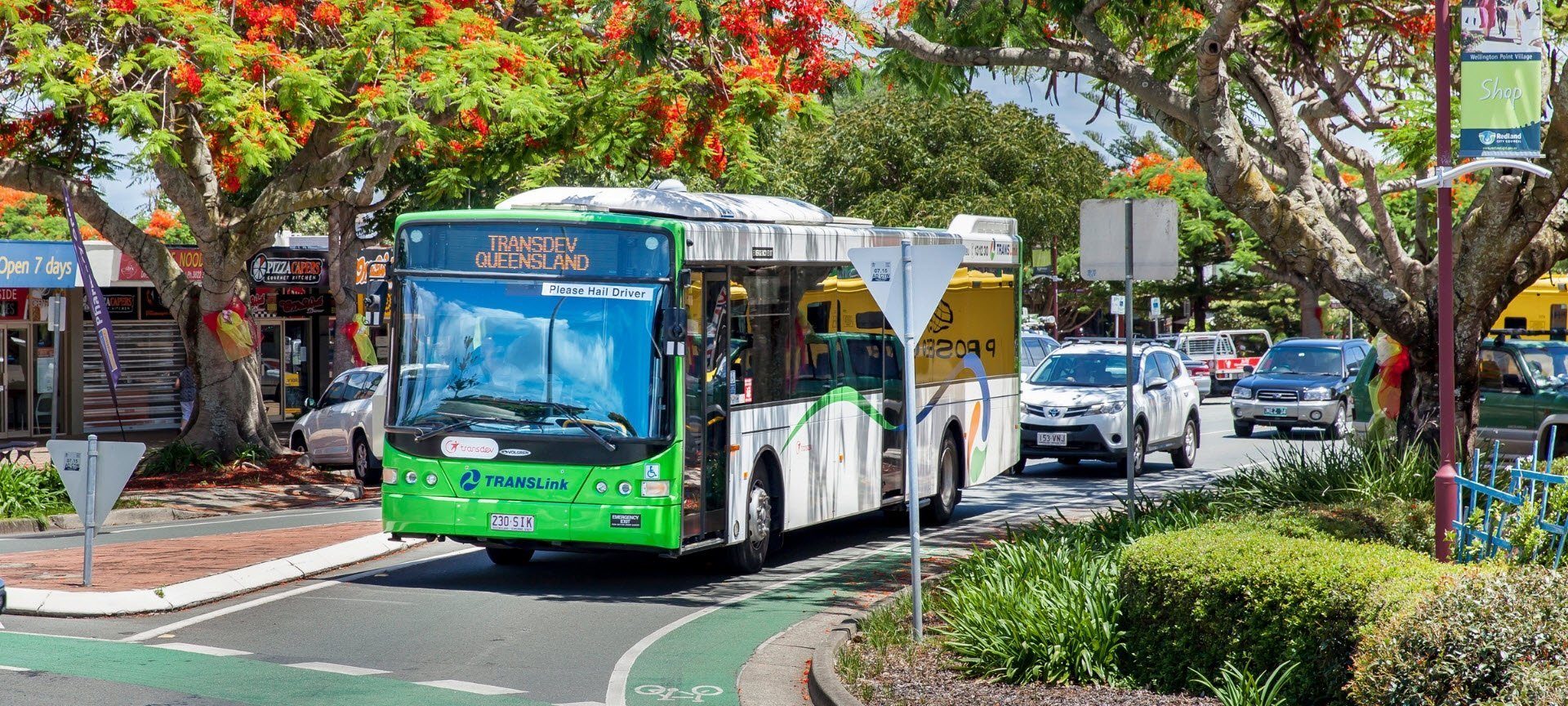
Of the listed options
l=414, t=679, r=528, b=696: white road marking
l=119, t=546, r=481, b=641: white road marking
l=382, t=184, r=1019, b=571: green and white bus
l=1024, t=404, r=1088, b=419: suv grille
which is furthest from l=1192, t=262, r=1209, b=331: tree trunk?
l=414, t=679, r=528, b=696: white road marking

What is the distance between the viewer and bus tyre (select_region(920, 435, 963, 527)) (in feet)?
53.4

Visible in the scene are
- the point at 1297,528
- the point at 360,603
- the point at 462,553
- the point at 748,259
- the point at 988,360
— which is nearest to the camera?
the point at 1297,528

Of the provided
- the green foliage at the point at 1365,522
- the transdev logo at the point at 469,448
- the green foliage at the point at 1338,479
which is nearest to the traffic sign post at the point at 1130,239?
the green foliage at the point at 1338,479

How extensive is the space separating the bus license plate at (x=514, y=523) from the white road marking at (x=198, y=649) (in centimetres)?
244

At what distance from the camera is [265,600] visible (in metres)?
11.5

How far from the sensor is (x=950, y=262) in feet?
32.4

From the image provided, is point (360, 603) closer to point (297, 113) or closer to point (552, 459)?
point (552, 459)

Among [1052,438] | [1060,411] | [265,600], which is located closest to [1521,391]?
[1060,411]

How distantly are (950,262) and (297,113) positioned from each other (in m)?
10.5

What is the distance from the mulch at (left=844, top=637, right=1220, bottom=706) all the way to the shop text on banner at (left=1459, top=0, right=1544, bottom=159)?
3.92 metres

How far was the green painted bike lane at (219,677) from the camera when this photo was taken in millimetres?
8250

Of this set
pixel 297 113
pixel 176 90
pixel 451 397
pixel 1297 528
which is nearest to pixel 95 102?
pixel 176 90

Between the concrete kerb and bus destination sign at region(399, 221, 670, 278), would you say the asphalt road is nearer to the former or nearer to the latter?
the concrete kerb

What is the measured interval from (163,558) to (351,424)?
9205 mm
